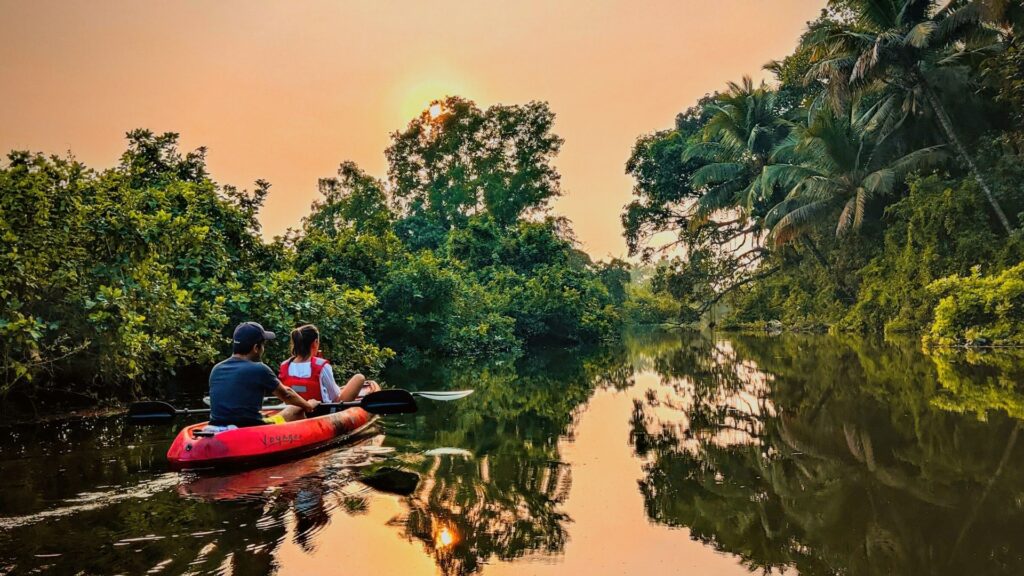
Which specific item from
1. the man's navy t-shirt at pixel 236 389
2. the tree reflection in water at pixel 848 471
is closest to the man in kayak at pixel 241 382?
the man's navy t-shirt at pixel 236 389

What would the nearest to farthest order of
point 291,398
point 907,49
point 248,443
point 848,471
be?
point 848,471 < point 248,443 < point 291,398 < point 907,49

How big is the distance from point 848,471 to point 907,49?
16.9 metres

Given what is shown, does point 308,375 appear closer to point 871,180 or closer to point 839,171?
point 871,180

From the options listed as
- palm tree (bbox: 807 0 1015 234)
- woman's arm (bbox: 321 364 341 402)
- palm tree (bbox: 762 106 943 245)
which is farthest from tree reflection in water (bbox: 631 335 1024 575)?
palm tree (bbox: 762 106 943 245)

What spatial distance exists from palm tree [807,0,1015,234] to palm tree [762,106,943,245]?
74.8 inches

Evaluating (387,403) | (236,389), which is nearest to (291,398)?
(236,389)

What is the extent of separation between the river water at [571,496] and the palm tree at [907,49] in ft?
38.2

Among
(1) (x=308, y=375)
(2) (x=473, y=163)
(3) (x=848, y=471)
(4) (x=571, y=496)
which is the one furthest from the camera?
(2) (x=473, y=163)

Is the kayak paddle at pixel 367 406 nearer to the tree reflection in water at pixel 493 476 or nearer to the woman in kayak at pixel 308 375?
the woman in kayak at pixel 308 375

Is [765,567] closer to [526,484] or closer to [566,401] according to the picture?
[526,484]

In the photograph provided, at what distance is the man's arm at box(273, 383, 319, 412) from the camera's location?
19.2 feet

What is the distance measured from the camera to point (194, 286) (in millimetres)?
9680

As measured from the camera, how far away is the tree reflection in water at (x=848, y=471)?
3.54 meters

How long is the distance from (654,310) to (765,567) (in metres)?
43.4
